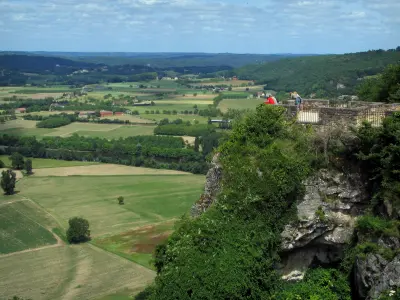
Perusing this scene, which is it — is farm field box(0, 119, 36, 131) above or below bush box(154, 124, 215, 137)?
below

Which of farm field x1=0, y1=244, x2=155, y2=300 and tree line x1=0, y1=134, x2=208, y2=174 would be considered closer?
farm field x1=0, y1=244, x2=155, y2=300

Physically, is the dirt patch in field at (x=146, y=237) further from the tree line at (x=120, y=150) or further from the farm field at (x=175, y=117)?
the farm field at (x=175, y=117)

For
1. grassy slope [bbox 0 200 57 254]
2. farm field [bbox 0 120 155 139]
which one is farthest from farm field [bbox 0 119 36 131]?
grassy slope [bbox 0 200 57 254]

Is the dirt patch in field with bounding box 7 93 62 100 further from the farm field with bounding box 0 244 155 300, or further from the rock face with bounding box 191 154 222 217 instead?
the rock face with bounding box 191 154 222 217

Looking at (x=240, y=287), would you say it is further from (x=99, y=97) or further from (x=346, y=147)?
(x=99, y=97)

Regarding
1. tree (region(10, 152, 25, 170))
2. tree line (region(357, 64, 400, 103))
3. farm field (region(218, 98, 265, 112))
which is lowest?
tree (region(10, 152, 25, 170))

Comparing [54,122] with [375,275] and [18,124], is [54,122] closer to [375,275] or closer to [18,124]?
[18,124]
